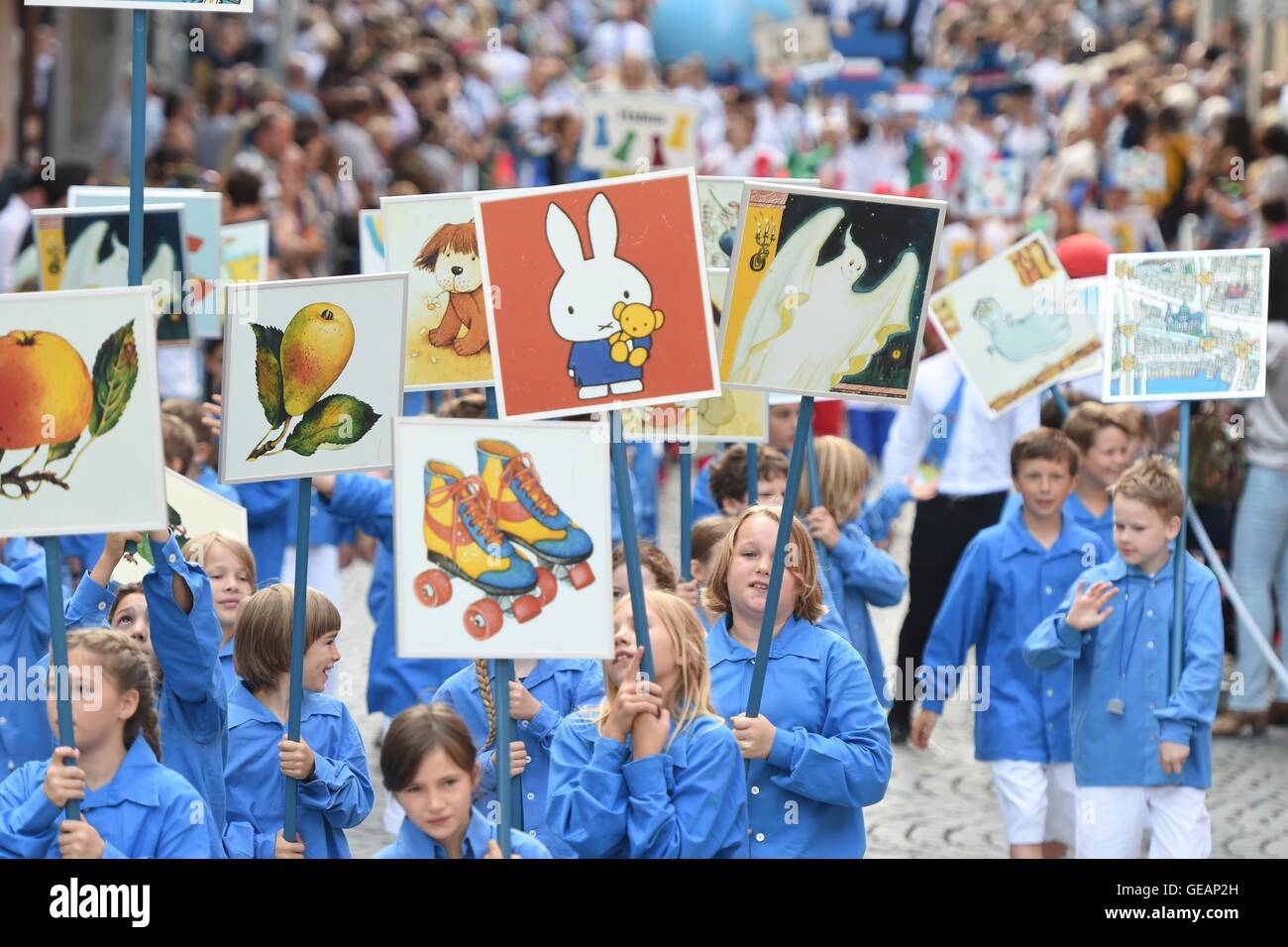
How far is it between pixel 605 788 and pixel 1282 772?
5.23m

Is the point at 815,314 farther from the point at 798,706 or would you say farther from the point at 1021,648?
the point at 1021,648

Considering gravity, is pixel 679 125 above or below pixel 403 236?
above

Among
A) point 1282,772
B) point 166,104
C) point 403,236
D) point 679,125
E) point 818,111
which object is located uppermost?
point 818,111

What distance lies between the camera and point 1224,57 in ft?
71.5

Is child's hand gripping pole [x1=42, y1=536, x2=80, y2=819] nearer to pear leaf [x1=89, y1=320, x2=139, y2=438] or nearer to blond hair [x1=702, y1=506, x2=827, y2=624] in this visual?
pear leaf [x1=89, y1=320, x2=139, y2=438]

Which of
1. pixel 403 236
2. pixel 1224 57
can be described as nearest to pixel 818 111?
pixel 1224 57

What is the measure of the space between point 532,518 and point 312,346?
106 centimetres

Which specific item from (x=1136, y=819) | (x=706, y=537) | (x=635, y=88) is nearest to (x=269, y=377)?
(x=706, y=537)

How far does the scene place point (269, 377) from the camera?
533 cm

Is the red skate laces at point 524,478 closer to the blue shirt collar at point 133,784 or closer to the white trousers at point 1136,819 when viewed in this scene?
the blue shirt collar at point 133,784

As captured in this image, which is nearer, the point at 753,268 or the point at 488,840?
the point at 488,840

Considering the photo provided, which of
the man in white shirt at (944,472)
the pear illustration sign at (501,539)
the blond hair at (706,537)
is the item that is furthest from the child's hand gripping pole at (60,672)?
the man in white shirt at (944,472)

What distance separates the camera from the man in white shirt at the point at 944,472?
9102mm
